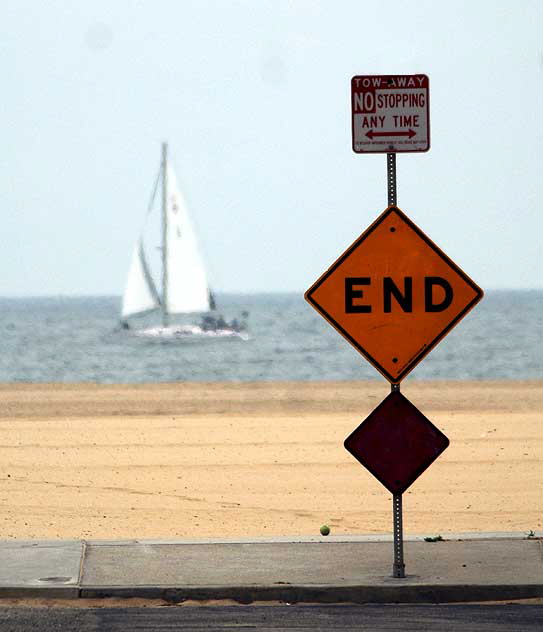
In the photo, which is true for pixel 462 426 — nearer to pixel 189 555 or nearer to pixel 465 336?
pixel 189 555

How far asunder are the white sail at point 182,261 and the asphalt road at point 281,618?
5714cm

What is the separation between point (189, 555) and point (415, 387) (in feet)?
76.8

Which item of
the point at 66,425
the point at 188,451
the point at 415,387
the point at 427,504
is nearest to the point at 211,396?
the point at 415,387

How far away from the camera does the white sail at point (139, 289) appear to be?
67.6 meters

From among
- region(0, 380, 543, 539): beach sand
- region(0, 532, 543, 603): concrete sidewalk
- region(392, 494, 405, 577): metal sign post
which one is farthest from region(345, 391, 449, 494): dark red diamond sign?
region(0, 380, 543, 539): beach sand

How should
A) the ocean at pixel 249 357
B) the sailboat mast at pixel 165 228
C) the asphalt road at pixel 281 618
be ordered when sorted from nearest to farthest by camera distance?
the asphalt road at pixel 281 618 → the ocean at pixel 249 357 → the sailboat mast at pixel 165 228

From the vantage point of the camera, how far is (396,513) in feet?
29.0

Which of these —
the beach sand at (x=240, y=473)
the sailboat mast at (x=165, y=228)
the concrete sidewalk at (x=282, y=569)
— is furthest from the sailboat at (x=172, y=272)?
the concrete sidewalk at (x=282, y=569)

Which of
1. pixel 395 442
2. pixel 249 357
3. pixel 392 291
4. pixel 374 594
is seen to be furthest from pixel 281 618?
pixel 249 357

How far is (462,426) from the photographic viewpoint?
20.9m

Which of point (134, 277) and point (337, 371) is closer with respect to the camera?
point (337, 371)

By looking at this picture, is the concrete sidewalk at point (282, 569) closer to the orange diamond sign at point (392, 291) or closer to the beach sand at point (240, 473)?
the orange diamond sign at point (392, 291)

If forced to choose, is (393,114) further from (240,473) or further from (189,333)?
(189,333)

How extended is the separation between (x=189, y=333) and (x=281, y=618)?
204 ft
